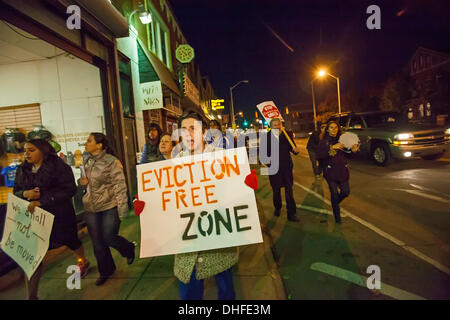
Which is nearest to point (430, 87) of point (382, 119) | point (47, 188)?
point (382, 119)

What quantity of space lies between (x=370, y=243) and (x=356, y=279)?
3.52 ft

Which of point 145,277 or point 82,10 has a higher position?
point 82,10

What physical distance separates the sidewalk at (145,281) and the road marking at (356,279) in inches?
22.4

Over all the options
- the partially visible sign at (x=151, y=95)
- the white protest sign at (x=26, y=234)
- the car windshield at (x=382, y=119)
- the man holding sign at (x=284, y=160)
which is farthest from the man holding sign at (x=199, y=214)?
the car windshield at (x=382, y=119)

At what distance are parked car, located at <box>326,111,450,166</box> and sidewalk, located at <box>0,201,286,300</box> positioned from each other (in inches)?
296

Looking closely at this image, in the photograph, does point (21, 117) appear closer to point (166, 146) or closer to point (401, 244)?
point (166, 146)

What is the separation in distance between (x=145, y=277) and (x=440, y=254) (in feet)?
12.2

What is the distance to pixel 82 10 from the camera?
5105 mm

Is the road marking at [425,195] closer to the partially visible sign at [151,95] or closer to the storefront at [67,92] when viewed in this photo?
the storefront at [67,92]

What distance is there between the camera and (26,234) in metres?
2.68

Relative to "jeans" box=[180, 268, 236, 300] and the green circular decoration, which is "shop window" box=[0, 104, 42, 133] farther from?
the green circular decoration
